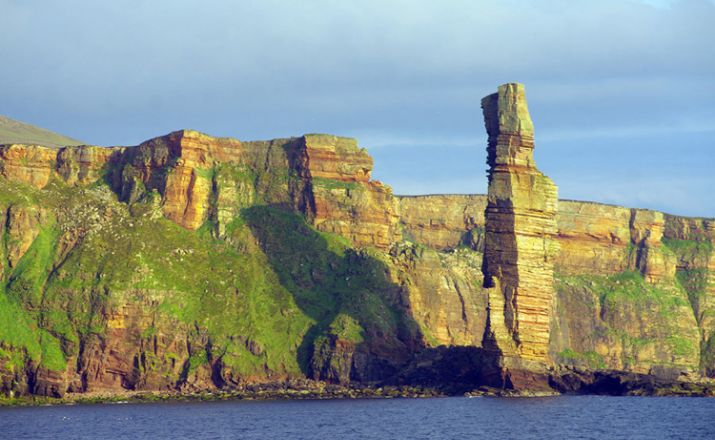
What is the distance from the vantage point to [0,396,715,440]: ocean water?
15188cm

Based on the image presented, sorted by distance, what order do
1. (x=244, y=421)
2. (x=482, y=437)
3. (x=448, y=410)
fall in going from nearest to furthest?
(x=482, y=437) < (x=244, y=421) < (x=448, y=410)

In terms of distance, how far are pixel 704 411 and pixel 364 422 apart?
43.3 metres

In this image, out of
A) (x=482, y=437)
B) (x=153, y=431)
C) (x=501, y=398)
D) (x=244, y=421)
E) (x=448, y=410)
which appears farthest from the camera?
(x=501, y=398)

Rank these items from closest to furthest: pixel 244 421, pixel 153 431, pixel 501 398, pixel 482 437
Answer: pixel 482 437, pixel 153 431, pixel 244 421, pixel 501 398

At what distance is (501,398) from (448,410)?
18.7 m

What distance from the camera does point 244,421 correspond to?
16875 centimetres

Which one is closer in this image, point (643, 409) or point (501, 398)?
point (643, 409)

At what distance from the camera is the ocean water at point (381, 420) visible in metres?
152

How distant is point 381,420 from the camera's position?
167750 mm

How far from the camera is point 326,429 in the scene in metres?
158

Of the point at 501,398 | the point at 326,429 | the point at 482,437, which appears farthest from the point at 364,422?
the point at 501,398

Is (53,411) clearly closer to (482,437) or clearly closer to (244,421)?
(244,421)

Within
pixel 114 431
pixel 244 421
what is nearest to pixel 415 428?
pixel 244 421

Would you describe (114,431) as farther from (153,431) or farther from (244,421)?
(244,421)
